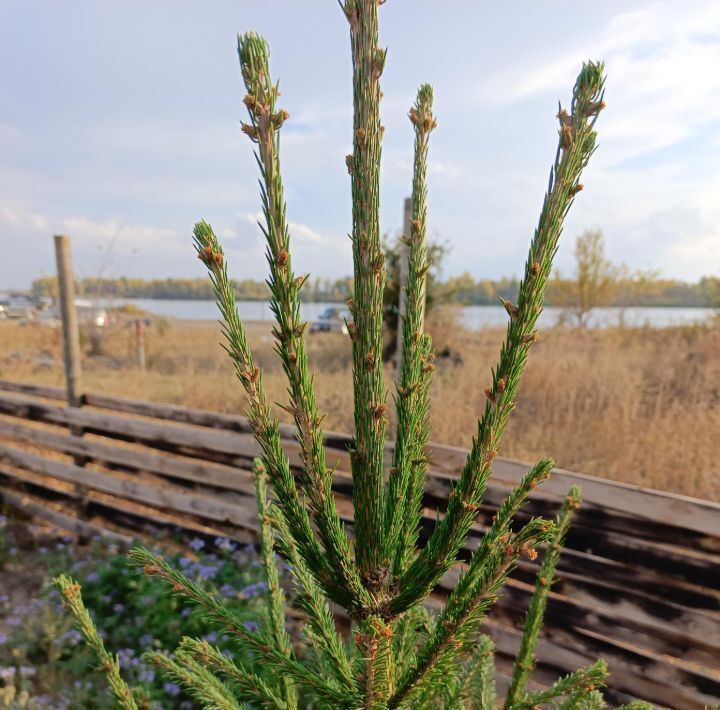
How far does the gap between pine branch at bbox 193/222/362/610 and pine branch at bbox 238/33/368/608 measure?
16 mm

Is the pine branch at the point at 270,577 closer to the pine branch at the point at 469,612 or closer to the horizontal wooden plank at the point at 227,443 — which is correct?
the pine branch at the point at 469,612

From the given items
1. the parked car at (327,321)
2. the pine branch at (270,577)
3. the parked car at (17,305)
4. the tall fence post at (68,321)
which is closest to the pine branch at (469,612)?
the pine branch at (270,577)

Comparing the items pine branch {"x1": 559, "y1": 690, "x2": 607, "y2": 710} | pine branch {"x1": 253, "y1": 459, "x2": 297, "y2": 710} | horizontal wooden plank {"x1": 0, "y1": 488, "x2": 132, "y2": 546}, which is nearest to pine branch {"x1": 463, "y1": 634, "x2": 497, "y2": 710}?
pine branch {"x1": 559, "y1": 690, "x2": 607, "y2": 710}

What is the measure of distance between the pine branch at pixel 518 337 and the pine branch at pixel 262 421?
4.4 inches

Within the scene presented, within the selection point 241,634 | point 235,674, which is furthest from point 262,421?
point 235,674

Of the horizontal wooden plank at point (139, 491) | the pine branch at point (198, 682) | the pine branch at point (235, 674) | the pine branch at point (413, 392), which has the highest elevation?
the pine branch at point (413, 392)

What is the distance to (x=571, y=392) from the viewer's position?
5762 mm

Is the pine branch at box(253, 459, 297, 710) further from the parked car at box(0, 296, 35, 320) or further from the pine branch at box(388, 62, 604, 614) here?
the parked car at box(0, 296, 35, 320)

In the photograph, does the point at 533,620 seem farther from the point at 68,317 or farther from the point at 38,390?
the point at 38,390

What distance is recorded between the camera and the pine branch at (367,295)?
0.63m

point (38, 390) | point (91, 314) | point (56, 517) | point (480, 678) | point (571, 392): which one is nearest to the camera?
point (480, 678)

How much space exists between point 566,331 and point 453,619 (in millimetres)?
11572

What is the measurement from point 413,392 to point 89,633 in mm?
690

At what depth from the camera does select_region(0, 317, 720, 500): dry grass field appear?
14.1ft
